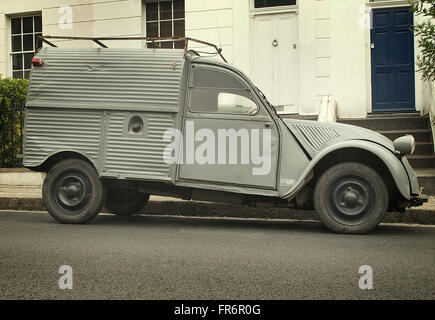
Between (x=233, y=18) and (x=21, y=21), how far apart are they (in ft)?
20.5

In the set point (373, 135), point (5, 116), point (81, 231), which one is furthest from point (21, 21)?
point (373, 135)

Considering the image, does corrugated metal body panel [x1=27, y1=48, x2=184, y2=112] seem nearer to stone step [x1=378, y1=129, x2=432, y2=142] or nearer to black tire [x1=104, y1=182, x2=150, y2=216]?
black tire [x1=104, y1=182, x2=150, y2=216]

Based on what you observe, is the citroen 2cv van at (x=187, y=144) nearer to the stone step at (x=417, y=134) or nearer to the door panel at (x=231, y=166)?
the door panel at (x=231, y=166)

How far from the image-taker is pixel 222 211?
7.58 m

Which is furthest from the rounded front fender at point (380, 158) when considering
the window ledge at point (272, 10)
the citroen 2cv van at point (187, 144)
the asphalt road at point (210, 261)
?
the window ledge at point (272, 10)

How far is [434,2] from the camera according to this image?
6.01 metres

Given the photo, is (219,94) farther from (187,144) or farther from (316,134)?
(316,134)

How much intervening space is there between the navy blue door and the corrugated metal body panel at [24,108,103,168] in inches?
279

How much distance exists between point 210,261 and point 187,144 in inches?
86.6

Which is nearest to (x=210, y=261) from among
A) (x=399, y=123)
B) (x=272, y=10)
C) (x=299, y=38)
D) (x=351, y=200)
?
(x=351, y=200)

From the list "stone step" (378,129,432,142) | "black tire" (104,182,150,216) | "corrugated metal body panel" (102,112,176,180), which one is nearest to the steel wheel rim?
"corrugated metal body panel" (102,112,176,180)

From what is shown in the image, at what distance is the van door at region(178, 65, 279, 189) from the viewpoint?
6.18 m

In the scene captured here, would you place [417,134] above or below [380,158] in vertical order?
above

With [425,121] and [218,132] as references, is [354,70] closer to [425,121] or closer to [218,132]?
[425,121]
